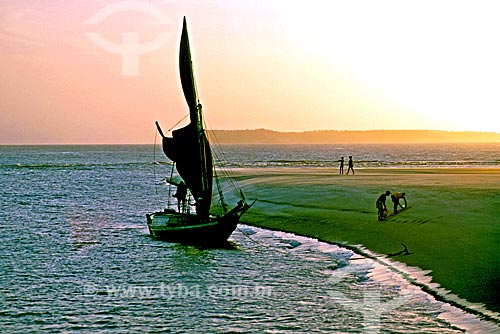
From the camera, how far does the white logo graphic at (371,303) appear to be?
16938 millimetres

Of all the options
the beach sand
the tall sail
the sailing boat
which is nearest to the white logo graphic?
the beach sand

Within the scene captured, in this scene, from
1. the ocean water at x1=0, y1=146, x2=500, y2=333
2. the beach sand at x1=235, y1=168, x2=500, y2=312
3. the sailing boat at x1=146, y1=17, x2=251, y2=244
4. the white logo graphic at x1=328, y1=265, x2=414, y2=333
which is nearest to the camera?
the white logo graphic at x1=328, y1=265, x2=414, y2=333

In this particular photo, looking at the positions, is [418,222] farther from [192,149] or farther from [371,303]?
[192,149]

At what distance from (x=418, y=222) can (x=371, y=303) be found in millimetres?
11443

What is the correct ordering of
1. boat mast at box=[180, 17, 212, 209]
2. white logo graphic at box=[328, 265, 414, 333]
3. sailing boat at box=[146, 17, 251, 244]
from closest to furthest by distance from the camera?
white logo graphic at box=[328, 265, 414, 333]
sailing boat at box=[146, 17, 251, 244]
boat mast at box=[180, 17, 212, 209]

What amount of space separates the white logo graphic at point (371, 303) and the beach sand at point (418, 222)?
1.89 meters

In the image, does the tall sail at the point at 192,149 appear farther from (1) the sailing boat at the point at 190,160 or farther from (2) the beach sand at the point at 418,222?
(2) the beach sand at the point at 418,222

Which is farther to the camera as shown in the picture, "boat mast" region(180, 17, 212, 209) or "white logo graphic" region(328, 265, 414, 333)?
"boat mast" region(180, 17, 212, 209)

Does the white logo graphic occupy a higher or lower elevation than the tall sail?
lower

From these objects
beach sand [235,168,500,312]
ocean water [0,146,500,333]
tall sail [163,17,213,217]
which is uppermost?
tall sail [163,17,213,217]

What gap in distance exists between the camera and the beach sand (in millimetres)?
20141

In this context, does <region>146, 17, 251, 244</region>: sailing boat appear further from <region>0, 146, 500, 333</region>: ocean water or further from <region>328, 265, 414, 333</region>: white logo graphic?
<region>328, 265, 414, 333</region>: white logo graphic

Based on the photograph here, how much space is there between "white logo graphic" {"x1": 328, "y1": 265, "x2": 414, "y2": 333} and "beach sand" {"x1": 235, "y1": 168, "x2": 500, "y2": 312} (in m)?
1.89

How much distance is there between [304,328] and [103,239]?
20.0 metres
